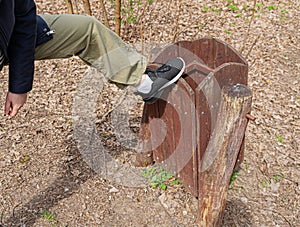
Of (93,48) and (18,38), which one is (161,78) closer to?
(93,48)

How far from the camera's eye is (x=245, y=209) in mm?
2887

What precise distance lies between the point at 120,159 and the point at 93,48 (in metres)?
1.05

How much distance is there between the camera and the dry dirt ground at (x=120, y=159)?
285cm

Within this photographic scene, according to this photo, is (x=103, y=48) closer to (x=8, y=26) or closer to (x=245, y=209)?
(x=8, y=26)

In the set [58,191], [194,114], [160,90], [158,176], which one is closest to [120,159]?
[158,176]

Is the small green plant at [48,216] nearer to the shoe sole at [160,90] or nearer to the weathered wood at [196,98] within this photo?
the weathered wood at [196,98]

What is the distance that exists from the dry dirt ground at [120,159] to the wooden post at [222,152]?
0.35 m

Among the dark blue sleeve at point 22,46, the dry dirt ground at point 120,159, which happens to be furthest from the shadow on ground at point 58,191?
the dark blue sleeve at point 22,46

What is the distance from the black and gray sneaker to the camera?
2.58 meters

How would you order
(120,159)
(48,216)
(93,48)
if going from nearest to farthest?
(93,48), (48,216), (120,159)

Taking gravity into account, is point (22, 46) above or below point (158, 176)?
above

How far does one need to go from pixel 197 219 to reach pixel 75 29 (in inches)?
54.7

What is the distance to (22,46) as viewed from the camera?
6.45ft

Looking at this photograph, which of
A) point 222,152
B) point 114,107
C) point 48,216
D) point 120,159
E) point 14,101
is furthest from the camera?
point 114,107
